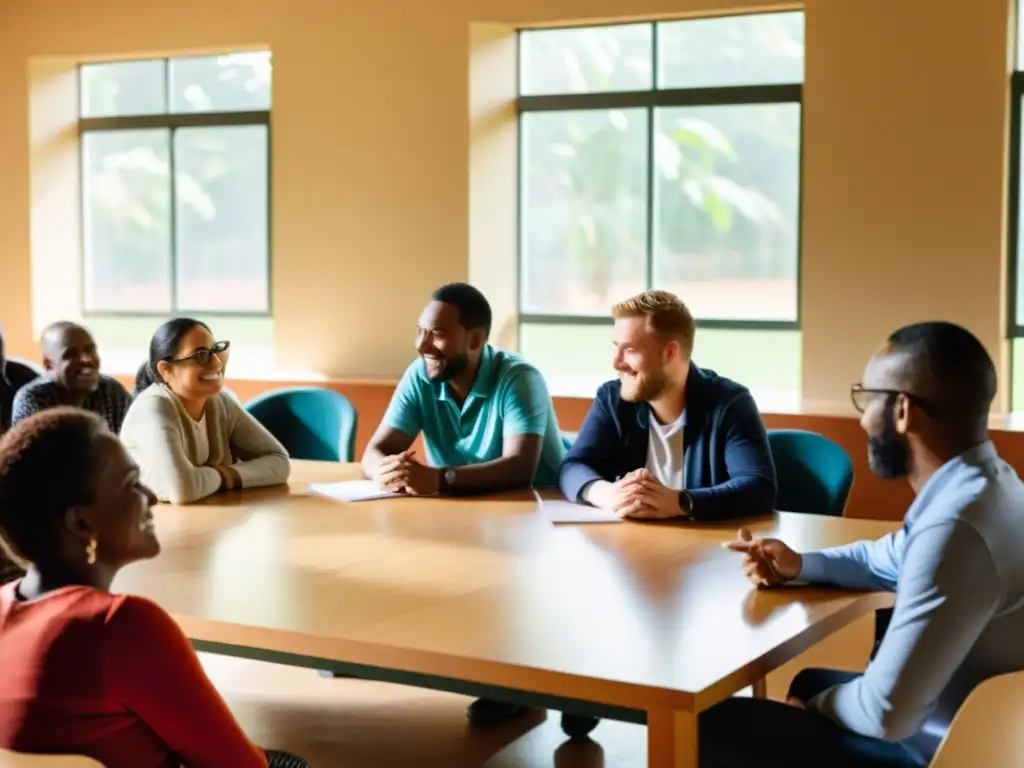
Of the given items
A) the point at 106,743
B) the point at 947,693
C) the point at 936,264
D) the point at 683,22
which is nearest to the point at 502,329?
the point at 683,22

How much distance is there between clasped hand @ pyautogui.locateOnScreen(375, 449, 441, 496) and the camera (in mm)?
4008

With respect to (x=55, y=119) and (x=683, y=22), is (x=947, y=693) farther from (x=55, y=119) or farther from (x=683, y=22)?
(x=55, y=119)

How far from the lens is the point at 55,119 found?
27.0 ft

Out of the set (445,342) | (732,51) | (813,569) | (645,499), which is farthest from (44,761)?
(732,51)

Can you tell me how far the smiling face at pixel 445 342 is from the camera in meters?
4.37

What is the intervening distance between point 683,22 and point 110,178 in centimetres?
353

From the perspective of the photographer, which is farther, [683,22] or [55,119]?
[55,119]

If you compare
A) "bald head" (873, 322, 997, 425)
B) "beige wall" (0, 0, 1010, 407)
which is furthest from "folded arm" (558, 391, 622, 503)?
"beige wall" (0, 0, 1010, 407)

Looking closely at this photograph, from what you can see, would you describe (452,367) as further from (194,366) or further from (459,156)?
(459,156)

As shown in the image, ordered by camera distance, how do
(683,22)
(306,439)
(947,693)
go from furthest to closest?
(683,22) → (306,439) → (947,693)

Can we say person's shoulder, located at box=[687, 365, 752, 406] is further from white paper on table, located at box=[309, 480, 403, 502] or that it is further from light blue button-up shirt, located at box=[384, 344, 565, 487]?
white paper on table, located at box=[309, 480, 403, 502]

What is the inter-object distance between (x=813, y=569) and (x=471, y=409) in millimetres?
1741

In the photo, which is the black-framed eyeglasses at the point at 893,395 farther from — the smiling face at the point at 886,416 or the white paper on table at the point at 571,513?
the white paper on table at the point at 571,513

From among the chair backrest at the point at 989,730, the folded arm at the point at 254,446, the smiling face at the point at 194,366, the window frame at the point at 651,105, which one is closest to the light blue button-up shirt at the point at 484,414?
the folded arm at the point at 254,446
